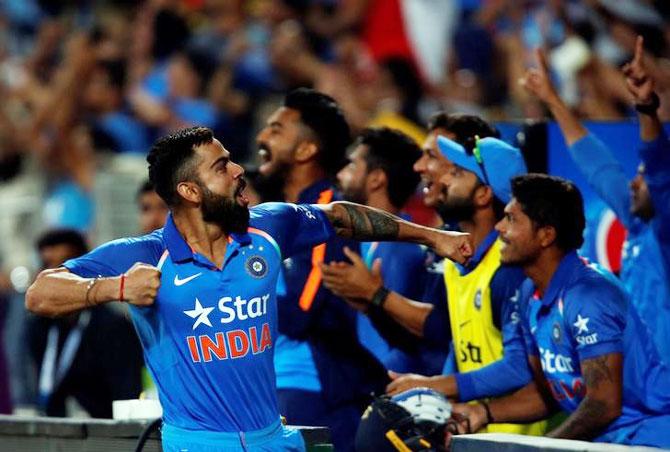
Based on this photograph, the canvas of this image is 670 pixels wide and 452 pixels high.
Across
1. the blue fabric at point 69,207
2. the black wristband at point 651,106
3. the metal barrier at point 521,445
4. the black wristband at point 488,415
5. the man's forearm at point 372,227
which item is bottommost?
the metal barrier at point 521,445

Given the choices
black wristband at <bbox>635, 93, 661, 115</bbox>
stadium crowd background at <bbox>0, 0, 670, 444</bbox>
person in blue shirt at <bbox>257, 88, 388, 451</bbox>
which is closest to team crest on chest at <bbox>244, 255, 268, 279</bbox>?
person in blue shirt at <bbox>257, 88, 388, 451</bbox>

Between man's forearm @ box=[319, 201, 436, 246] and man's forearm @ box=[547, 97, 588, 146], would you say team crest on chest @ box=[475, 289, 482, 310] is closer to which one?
man's forearm @ box=[319, 201, 436, 246]

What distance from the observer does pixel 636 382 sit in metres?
6.23

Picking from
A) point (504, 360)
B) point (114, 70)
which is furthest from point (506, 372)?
point (114, 70)

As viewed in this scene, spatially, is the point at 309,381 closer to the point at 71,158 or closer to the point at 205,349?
the point at 205,349

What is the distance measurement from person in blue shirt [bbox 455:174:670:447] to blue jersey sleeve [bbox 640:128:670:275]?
0.51 metres

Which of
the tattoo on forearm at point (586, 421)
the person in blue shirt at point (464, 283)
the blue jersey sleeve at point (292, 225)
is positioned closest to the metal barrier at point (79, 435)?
the person in blue shirt at point (464, 283)

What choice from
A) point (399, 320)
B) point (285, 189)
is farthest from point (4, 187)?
point (399, 320)

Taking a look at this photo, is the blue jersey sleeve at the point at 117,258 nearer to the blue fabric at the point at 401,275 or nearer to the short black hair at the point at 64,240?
the blue fabric at the point at 401,275

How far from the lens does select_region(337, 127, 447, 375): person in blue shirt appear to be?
24.3ft

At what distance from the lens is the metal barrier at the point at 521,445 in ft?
16.5

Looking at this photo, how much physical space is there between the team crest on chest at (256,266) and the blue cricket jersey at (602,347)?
146cm

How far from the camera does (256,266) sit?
5484 mm

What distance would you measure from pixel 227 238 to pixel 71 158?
7.64 metres
